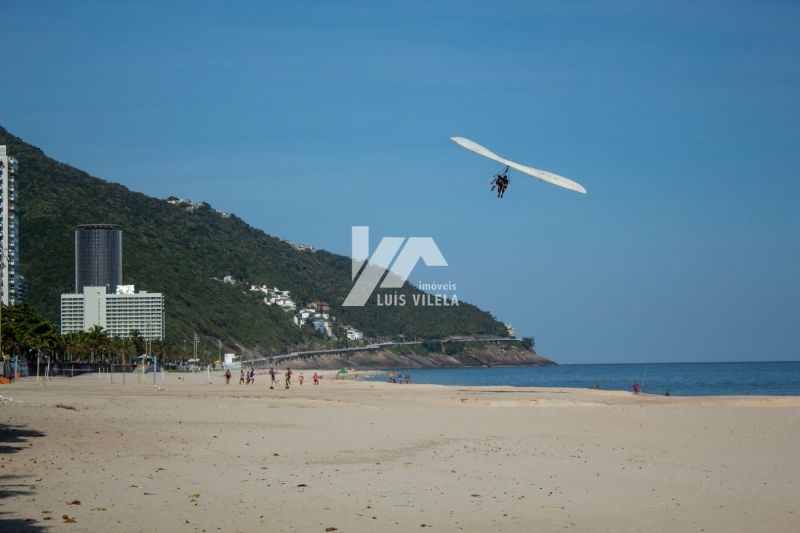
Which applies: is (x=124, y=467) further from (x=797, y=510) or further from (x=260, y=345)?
(x=260, y=345)

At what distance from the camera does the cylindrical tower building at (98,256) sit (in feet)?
561

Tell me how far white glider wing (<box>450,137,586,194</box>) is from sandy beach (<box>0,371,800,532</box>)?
10240 millimetres

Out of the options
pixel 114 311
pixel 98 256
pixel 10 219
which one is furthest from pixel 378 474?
pixel 114 311

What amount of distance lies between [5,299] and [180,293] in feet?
168

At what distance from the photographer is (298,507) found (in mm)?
12125

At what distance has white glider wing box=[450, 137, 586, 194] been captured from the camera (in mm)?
34206

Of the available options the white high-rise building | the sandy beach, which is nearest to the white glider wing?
the sandy beach

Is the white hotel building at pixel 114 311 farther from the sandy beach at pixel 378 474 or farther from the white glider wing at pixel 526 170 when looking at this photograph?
the sandy beach at pixel 378 474

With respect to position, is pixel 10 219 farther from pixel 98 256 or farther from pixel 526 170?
pixel 526 170

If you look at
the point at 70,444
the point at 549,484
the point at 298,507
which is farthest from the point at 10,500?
the point at 549,484

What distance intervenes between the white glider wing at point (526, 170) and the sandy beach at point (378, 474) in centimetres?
1024

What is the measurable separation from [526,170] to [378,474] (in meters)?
21.3

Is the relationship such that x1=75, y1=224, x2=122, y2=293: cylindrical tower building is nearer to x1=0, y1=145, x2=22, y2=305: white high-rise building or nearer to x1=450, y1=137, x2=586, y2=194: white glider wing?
x1=0, y1=145, x2=22, y2=305: white high-rise building

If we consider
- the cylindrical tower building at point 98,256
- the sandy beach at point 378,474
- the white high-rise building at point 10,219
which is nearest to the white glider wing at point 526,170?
the sandy beach at point 378,474
